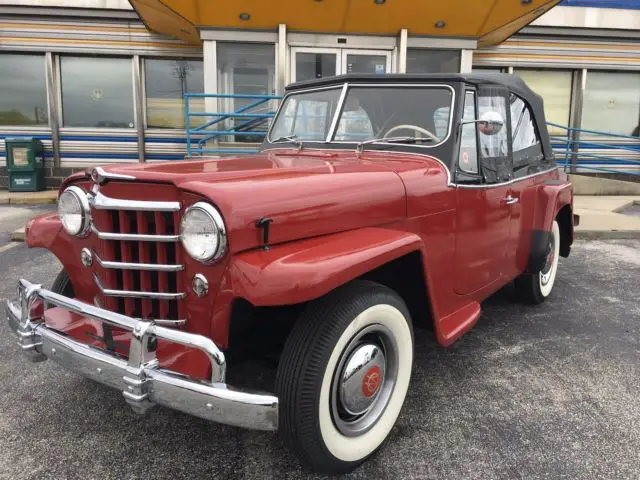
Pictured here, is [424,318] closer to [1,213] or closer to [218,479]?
[218,479]

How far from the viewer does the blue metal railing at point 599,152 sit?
11.6 m

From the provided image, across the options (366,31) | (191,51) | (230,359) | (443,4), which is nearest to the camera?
(230,359)

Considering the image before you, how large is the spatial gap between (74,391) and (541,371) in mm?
2787

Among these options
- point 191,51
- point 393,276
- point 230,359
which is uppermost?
point 191,51

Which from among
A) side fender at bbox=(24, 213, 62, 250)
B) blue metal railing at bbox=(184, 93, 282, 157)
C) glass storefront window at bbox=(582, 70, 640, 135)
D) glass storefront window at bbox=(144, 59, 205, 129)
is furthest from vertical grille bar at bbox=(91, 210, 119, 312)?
glass storefront window at bbox=(582, 70, 640, 135)

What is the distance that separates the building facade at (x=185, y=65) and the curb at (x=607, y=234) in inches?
160

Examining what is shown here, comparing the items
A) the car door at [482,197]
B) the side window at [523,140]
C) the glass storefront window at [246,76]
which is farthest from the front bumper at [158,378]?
the glass storefront window at [246,76]

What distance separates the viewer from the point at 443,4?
8.62 meters

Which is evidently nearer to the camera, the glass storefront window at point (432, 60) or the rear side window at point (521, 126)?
the rear side window at point (521, 126)

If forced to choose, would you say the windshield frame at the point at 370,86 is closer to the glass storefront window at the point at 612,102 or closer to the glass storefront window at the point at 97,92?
the glass storefront window at the point at 97,92

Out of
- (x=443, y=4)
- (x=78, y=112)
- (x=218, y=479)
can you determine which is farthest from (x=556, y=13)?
(x=218, y=479)

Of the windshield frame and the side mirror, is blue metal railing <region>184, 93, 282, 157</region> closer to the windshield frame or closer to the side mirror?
the windshield frame

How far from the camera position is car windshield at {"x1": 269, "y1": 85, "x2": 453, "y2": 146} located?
10.3 ft

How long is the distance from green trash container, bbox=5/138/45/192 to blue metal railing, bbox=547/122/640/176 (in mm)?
10977
